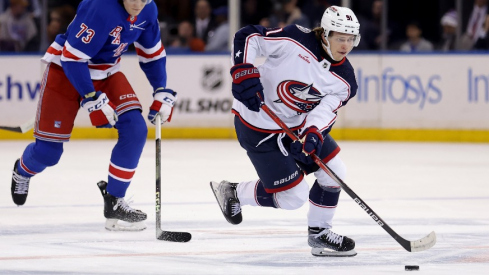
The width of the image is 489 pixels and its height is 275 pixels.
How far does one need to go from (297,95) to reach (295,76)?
0.08m

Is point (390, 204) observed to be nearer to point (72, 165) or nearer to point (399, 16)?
point (72, 165)

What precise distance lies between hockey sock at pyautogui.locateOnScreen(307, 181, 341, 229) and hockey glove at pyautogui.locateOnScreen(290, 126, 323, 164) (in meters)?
0.17

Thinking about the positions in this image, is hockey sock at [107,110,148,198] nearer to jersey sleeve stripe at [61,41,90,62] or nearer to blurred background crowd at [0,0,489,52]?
jersey sleeve stripe at [61,41,90,62]

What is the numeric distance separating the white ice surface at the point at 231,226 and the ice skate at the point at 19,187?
0.07 m

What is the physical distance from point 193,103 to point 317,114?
222 inches

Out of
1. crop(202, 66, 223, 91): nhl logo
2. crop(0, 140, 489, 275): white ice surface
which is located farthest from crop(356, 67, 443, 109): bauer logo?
crop(0, 140, 489, 275): white ice surface

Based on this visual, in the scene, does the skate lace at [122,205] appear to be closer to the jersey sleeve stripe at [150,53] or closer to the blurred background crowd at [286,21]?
the jersey sleeve stripe at [150,53]

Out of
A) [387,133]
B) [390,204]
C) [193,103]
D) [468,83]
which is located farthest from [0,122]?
[390,204]

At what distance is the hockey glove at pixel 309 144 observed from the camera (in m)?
4.02

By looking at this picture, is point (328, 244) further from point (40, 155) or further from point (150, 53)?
point (40, 155)

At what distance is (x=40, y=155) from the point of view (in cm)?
500

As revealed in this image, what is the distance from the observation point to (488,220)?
5.05 metres

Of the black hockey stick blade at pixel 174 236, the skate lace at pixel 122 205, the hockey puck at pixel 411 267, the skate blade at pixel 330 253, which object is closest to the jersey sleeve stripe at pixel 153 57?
the skate lace at pixel 122 205

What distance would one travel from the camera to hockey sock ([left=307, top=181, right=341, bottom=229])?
14.1ft
